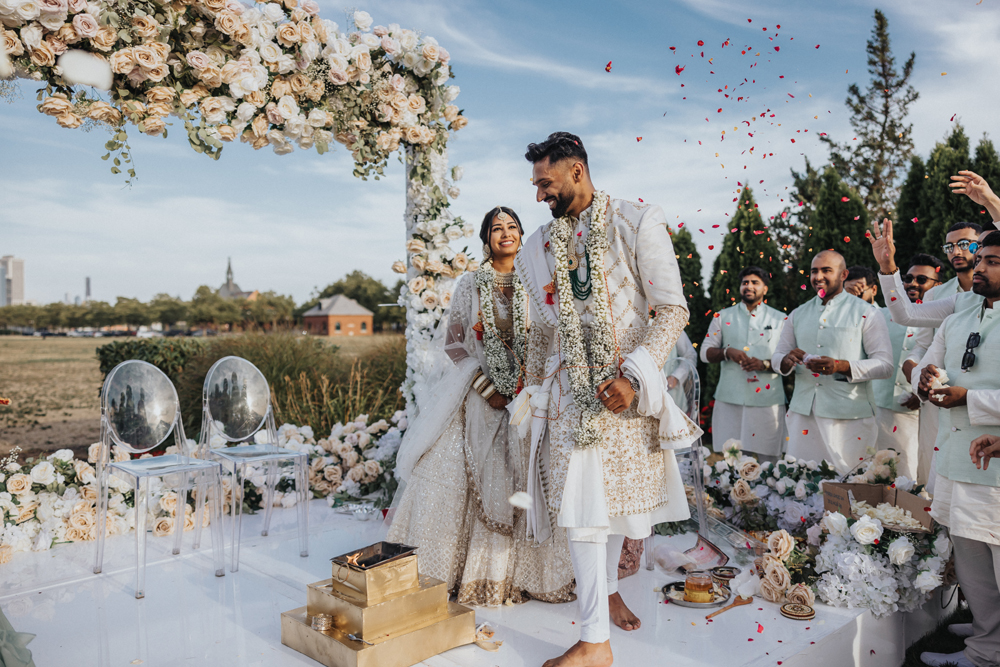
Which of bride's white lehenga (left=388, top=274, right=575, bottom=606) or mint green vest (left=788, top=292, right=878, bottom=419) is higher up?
mint green vest (left=788, top=292, right=878, bottom=419)

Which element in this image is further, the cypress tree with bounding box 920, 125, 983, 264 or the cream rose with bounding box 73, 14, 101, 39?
the cypress tree with bounding box 920, 125, 983, 264

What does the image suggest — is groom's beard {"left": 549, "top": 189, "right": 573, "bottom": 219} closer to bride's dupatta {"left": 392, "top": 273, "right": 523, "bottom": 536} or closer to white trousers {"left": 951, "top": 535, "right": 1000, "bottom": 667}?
bride's dupatta {"left": 392, "top": 273, "right": 523, "bottom": 536}

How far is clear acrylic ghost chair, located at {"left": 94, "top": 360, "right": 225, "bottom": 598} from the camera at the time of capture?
3.72 meters

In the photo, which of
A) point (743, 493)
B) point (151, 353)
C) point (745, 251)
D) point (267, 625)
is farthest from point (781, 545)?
point (151, 353)

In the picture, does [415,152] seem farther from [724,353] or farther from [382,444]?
[724,353]

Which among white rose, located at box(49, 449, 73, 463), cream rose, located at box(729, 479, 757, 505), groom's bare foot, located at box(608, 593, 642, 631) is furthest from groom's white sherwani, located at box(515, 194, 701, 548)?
white rose, located at box(49, 449, 73, 463)

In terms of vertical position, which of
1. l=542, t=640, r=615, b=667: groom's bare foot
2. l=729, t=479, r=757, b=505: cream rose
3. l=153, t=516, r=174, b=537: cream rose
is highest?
l=729, t=479, r=757, b=505: cream rose

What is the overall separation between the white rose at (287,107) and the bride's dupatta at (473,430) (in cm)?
160

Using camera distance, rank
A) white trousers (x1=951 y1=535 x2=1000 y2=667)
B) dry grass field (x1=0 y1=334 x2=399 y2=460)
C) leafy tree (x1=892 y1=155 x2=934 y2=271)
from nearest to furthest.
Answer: white trousers (x1=951 y1=535 x2=1000 y2=667)
leafy tree (x1=892 y1=155 x2=934 y2=271)
dry grass field (x1=0 y1=334 x2=399 y2=460)

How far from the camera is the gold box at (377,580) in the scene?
256 centimetres

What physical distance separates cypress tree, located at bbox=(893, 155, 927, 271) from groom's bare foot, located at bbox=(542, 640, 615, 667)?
7101mm

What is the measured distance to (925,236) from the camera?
7.52 meters

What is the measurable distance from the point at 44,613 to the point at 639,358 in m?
2.96

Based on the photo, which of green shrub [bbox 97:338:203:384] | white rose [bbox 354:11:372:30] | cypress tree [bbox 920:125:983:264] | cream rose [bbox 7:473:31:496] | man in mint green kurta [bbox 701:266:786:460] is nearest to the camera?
cream rose [bbox 7:473:31:496]
